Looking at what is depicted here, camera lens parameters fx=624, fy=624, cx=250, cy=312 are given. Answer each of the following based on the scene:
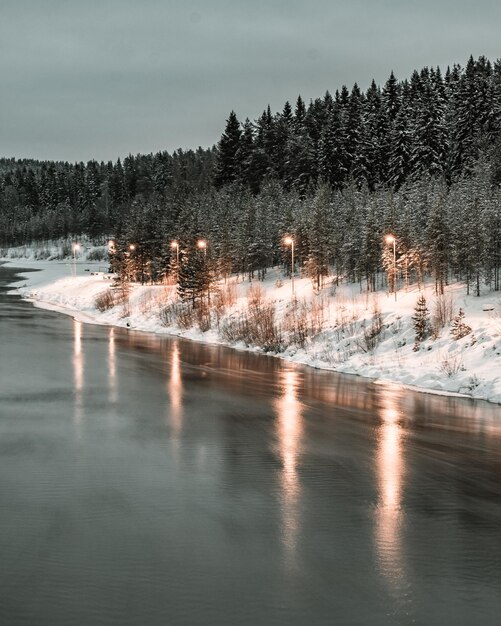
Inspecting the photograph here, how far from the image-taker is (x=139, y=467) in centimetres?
1371

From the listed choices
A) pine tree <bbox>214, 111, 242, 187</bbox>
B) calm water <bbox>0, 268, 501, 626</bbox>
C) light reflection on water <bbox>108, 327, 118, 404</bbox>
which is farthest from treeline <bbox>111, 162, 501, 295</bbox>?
pine tree <bbox>214, 111, 242, 187</bbox>

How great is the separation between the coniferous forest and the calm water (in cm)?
2274

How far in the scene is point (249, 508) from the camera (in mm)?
11016

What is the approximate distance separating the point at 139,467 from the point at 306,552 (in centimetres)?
559


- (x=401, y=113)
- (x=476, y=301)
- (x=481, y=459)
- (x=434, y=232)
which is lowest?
(x=481, y=459)

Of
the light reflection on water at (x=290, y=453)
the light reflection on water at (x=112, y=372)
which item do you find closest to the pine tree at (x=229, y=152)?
the light reflection on water at (x=112, y=372)

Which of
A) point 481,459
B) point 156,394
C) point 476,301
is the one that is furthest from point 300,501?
point 476,301

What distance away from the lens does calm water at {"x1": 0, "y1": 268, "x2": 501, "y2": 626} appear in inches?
308

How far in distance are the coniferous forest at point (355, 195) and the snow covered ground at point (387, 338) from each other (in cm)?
326

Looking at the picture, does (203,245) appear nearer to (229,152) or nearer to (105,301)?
(105,301)

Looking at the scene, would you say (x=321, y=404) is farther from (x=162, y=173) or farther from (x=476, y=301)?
(x=162, y=173)

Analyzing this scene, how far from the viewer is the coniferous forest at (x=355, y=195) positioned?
42906 mm

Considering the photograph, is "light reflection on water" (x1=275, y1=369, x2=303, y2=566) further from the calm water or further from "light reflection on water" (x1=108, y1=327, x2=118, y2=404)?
"light reflection on water" (x1=108, y1=327, x2=118, y2=404)

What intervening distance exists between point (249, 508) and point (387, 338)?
19910 millimetres
